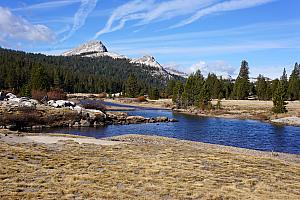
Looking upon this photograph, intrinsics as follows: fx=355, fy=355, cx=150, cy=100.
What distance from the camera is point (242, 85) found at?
505 ft

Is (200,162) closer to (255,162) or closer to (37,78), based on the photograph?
(255,162)

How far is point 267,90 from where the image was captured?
152375 millimetres

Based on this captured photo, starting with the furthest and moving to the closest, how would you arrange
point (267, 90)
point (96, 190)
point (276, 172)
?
1. point (267, 90)
2. point (276, 172)
3. point (96, 190)

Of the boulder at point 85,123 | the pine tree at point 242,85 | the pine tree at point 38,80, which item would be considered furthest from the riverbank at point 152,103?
the boulder at point 85,123

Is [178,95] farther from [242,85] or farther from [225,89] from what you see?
[225,89]

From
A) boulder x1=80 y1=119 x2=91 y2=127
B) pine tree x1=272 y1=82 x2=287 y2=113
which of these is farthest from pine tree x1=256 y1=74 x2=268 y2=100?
boulder x1=80 y1=119 x2=91 y2=127

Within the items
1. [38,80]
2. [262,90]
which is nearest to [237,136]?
[38,80]

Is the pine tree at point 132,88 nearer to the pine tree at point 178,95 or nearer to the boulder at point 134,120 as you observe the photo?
the pine tree at point 178,95

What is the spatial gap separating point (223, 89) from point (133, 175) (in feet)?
483

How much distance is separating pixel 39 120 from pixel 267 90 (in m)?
112

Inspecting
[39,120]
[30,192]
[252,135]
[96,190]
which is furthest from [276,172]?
[39,120]

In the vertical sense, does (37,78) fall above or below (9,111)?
above

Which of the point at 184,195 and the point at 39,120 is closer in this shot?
the point at 184,195

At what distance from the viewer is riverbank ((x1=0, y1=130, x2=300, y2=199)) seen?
1788 centimetres
